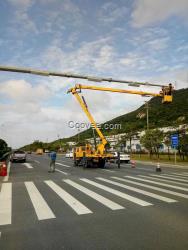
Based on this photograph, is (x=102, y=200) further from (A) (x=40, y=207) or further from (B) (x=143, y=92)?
(B) (x=143, y=92)

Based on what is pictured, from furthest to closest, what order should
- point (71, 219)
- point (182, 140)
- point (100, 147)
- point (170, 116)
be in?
point (170, 116), point (182, 140), point (100, 147), point (71, 219)

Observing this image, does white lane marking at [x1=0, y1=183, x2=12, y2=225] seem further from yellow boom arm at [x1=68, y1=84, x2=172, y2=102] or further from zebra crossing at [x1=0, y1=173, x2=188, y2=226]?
yellow boom arm at [x1=68, y1=84, x2=172, y2=102]

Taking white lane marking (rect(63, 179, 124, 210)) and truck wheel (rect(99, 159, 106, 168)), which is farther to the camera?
truck wheel (rect(99, 159, 106, 168))

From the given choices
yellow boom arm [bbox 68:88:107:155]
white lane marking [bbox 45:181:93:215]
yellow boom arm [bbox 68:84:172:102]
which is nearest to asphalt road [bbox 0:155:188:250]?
white lane marking [bbox 45:181:93:215]

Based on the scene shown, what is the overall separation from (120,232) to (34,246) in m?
1.82

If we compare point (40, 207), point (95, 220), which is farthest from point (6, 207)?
point (95, 220)

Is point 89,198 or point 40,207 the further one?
point 89,198

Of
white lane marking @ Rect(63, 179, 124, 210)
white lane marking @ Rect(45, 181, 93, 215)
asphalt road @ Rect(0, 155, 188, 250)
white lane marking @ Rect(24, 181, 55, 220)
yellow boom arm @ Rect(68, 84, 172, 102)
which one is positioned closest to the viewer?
asphalt road @ Rect(0, 155, 188, 250)

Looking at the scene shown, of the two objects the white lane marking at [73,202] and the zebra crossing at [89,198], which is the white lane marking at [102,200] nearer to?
the zebra crossing at [89,198]

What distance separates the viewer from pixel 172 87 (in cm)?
1722

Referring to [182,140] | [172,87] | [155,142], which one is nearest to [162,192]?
[172,87]

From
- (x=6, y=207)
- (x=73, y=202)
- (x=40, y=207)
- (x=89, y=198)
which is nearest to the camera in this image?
(x=40, y=207)

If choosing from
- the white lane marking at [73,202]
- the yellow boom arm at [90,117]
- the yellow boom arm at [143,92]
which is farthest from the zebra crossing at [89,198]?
the yellow boom arm at [90,117]

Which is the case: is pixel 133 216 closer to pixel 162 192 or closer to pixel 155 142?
pixel 162 192
